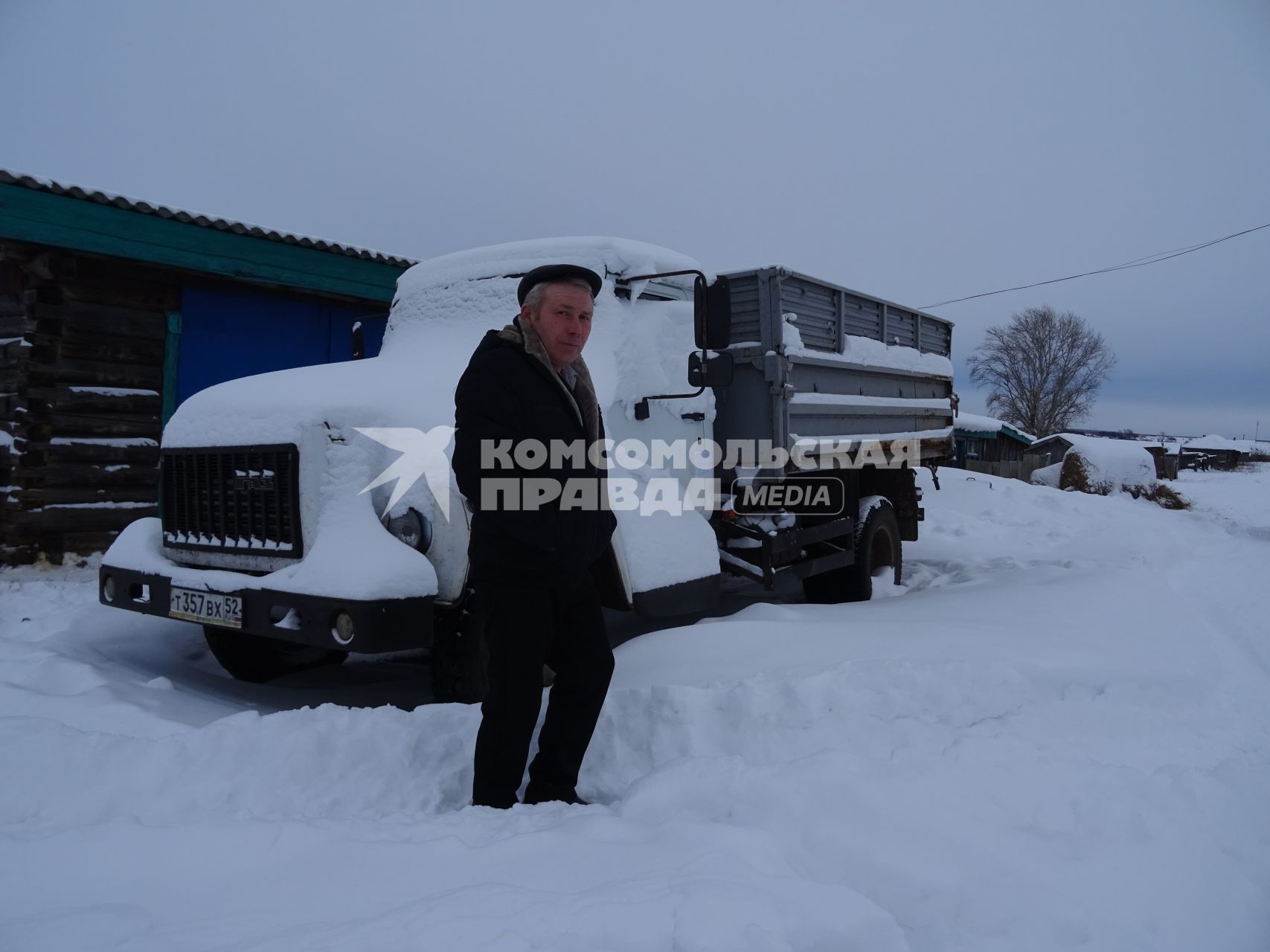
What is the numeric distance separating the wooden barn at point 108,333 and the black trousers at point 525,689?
14.3 ft

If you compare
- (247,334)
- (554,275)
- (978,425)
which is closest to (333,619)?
(554,275)

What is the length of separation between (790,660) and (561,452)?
173cm

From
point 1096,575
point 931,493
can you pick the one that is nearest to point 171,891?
point 1096,575

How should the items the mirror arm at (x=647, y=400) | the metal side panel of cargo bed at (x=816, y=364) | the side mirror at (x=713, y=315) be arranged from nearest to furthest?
the side mirror at (x=713, y=315)
the mirror arm at (x=647, y=400)
the metal side panel of cargo bed at (x=816, y=364)

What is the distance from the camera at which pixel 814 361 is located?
17.9 ft

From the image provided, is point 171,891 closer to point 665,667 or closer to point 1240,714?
point 665,667

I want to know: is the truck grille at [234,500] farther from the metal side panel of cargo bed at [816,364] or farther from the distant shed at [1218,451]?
the distant shed at [1218,451]

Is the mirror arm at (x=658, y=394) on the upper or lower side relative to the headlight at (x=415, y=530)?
upper

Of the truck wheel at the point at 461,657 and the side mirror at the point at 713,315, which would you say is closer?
the truck wheel at the point at 461,657

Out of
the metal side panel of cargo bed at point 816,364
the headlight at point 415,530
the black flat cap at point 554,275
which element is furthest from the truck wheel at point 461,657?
the metal side panel of cargo bed at point 816,364

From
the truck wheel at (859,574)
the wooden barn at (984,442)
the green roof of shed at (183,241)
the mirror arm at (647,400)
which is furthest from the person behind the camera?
the wooden barn at (984,442)

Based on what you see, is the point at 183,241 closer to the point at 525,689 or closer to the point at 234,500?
the point at 234,500

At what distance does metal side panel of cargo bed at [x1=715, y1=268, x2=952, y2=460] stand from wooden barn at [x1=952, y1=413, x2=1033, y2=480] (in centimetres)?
2460

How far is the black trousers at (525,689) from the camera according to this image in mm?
2582
